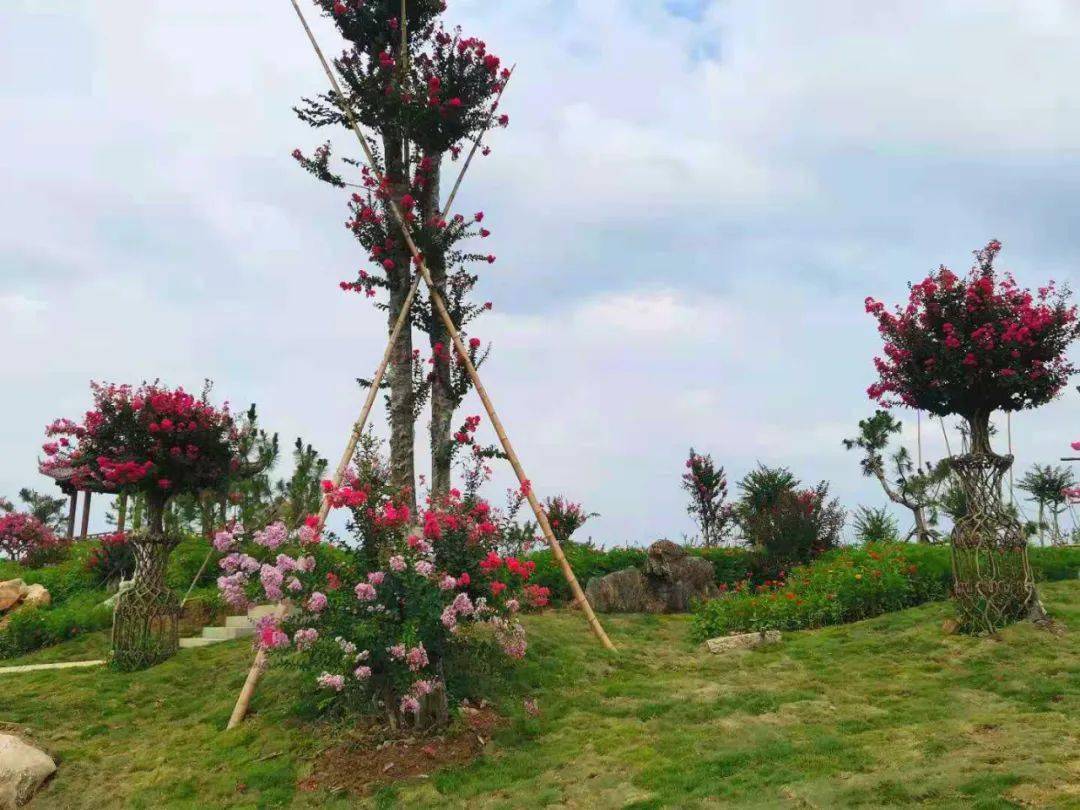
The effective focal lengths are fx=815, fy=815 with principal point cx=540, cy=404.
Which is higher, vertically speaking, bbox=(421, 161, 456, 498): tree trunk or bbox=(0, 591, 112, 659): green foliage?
bbox=(421, 161, 456, 498): tree trunk

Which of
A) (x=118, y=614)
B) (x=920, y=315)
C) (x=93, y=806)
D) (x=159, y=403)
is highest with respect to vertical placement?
(x=920, y=315)

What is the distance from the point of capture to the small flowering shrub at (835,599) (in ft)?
45.4

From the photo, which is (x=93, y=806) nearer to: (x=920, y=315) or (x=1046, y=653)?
(x=1046, y=653)

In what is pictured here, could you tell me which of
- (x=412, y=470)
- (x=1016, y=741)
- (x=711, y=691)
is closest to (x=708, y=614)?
(x=711, y=691)

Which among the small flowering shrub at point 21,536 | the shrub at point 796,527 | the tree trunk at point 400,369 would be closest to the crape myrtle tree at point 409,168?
the tree trunk at point 400,369

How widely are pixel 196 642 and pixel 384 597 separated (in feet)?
25.1

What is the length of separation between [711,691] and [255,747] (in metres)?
5.31

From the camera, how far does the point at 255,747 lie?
908cm

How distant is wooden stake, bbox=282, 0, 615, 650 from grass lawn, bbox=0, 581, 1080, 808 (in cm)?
67

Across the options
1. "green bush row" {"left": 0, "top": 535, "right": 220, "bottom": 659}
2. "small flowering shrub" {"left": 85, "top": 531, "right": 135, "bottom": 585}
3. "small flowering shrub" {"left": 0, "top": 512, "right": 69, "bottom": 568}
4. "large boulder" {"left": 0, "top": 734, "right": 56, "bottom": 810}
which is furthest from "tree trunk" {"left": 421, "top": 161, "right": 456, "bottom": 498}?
"small flowering shrub" {"left": 0, "top": 512, "right": 69, "bottom": 568}

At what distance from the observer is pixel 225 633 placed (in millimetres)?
14312

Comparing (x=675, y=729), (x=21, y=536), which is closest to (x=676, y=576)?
(x=675, y=729)

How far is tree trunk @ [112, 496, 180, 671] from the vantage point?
12.5 meters

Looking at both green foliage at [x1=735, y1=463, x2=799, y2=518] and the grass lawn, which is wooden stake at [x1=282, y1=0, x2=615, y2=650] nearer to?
the grass lawn
